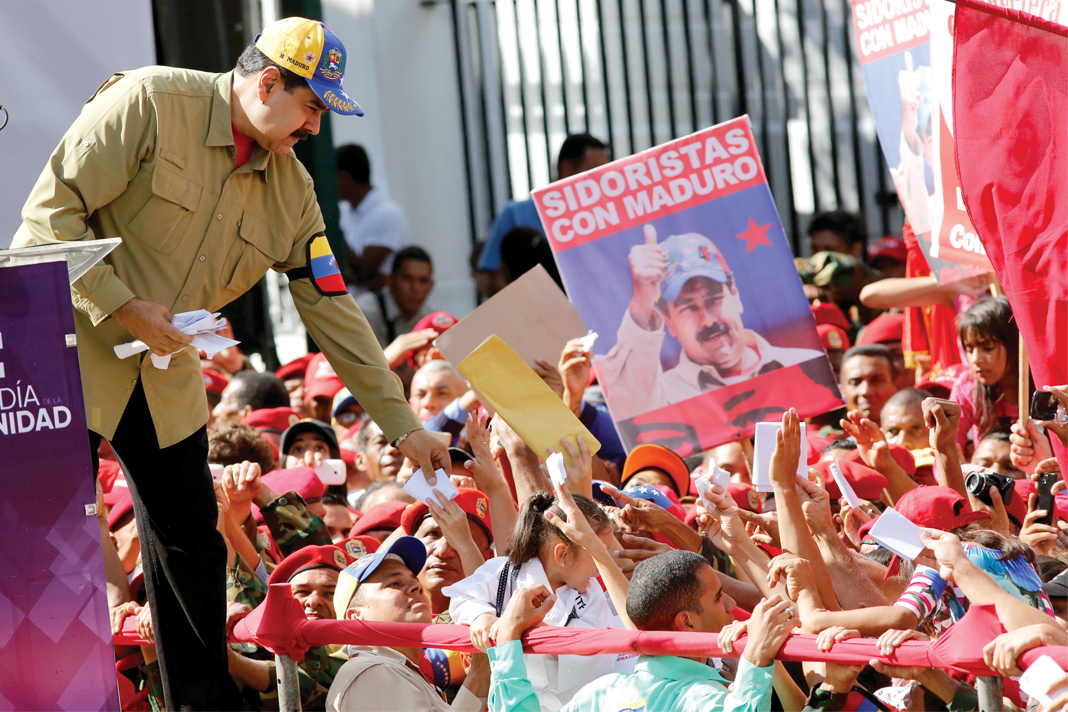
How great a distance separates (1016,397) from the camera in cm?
578

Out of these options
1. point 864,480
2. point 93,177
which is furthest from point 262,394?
point 93,177

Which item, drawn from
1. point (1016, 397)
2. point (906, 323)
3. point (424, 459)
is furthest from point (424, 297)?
point (424, 459)

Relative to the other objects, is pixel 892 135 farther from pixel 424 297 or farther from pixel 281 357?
pixel 281 357

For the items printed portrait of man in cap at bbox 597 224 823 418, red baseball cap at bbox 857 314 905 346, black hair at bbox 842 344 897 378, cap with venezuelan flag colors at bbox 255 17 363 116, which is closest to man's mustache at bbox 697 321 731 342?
printed portrait of man in cap at bbox 597 224 823 418

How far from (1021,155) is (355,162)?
23.7 ft

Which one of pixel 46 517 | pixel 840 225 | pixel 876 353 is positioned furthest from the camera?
pixel 840 225

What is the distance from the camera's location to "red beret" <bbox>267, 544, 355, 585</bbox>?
14.9ft

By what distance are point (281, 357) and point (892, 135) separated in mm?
5635

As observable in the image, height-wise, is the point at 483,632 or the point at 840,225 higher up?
the point at 840,225

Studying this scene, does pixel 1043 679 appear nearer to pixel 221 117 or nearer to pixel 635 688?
pixel 635 688

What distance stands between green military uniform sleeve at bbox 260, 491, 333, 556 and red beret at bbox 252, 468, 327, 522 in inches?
2.2

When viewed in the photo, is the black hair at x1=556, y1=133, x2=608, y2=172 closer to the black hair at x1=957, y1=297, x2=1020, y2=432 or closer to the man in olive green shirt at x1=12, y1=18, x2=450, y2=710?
the black hair at x1=957, y1=297, x2=1020, y2=432

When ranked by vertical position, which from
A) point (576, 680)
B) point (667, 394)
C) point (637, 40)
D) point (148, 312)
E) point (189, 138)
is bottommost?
point (576, 680)

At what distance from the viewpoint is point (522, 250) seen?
352 inches
